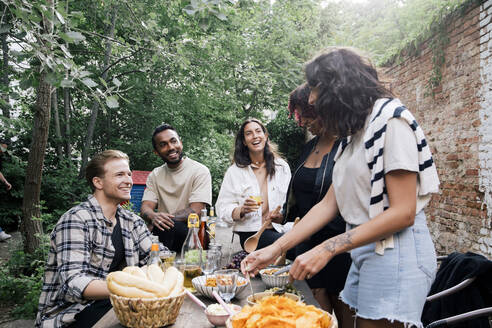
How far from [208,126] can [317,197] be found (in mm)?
6226

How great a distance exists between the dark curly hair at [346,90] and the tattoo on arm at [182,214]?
2.38 m

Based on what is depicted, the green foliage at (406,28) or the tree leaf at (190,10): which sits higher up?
the green foliage at (406,28)

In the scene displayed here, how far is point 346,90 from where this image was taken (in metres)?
1.43

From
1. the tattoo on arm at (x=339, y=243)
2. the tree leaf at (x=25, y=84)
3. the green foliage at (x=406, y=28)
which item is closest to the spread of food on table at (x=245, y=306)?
the tattoo on arm at (x=339, y=243)

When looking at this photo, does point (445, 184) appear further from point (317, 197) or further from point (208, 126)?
point (208, 126)

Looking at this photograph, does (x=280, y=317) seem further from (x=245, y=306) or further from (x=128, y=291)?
(x=128, y=291)

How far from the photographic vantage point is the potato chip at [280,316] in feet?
3.53

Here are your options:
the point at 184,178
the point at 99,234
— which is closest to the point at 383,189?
the point at 99,234

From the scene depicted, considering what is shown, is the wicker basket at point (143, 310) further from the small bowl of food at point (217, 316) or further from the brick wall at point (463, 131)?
the brick wall at point (463, 131)

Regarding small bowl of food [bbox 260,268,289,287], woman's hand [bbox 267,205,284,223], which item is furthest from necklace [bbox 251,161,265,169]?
small bowl of food [bbox 260,268,289,287]

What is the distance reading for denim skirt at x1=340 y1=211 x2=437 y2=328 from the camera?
1.28 metres

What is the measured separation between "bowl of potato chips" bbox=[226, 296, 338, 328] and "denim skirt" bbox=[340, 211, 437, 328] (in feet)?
0.80

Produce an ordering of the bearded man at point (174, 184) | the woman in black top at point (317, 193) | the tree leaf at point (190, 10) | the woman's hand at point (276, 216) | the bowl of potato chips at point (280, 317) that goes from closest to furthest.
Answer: the bowl of potato chips at point (280, 317) → the tree leaf at point (190, 10) → the woman in black top at point (317, 193) → the woman's hand at point (276, 216) → the bearded man at point (174, 184)

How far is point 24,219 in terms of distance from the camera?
13.9ft
